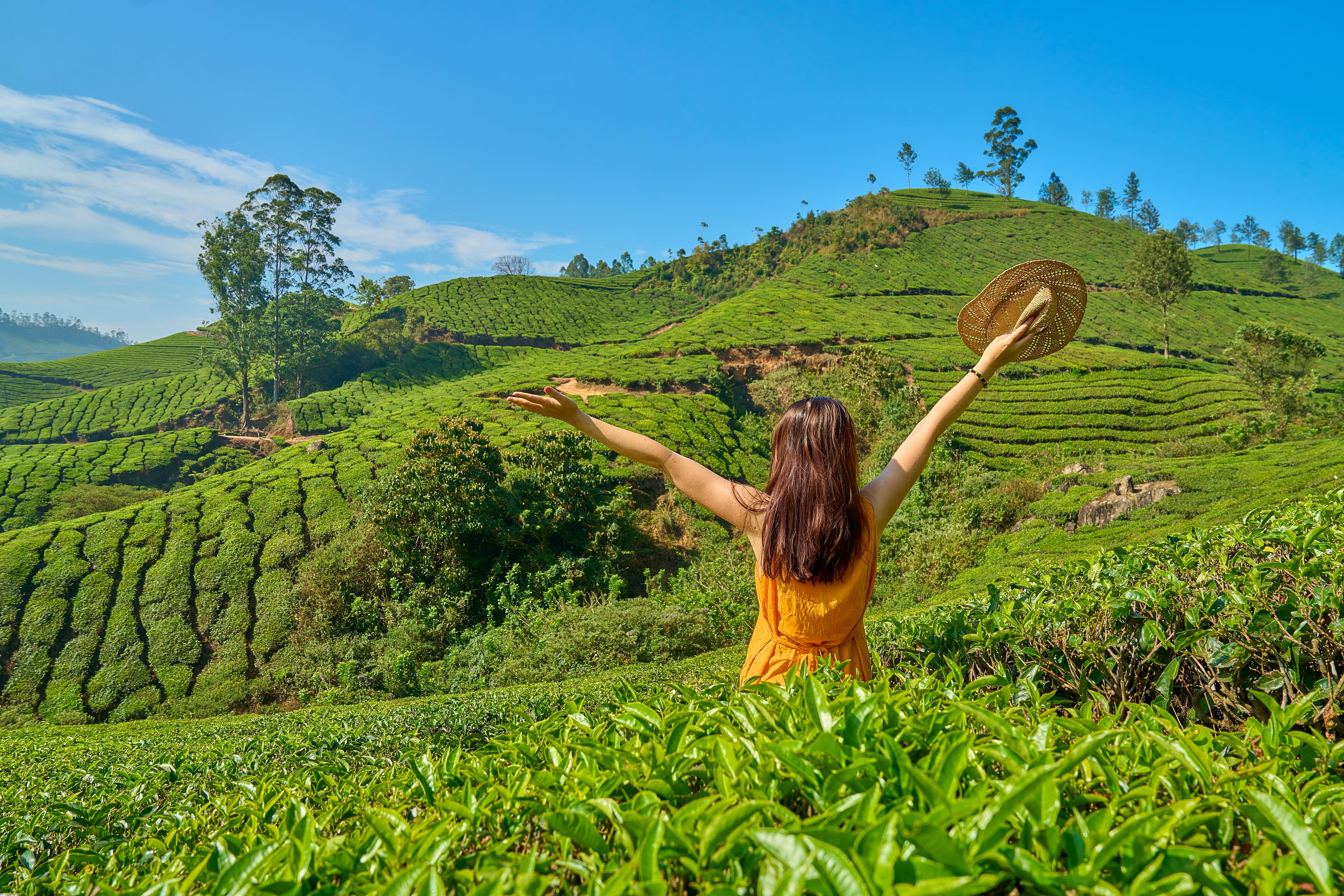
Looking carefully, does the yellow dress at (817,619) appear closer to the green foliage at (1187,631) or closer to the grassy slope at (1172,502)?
the green foliage at (1187,631)

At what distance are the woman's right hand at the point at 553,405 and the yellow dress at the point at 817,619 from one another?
93 centimetres

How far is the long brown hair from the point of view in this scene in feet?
5.91

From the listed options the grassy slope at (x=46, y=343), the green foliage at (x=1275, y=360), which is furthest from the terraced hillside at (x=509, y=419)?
the grassy slope at (x=46, y=343)

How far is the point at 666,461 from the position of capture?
2.12 m

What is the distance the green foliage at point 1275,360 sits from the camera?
1919 cm

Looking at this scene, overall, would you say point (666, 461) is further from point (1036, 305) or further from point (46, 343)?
point (46, 343)

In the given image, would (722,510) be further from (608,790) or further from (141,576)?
(141,576)

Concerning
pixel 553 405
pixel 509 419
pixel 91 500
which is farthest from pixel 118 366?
pixel 553 405

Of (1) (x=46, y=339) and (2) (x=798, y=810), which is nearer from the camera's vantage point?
(2) (x=798, y=810)

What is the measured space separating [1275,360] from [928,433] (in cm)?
2566

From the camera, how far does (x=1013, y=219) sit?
56.5 meters

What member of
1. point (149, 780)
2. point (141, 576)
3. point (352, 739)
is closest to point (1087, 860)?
point (149, 780)

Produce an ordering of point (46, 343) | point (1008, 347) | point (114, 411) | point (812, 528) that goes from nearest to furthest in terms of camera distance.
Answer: point (812, 528)
point (1008, 347)
point (114, 411)
point (46, 343)

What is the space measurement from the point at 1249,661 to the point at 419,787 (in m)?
2.15
